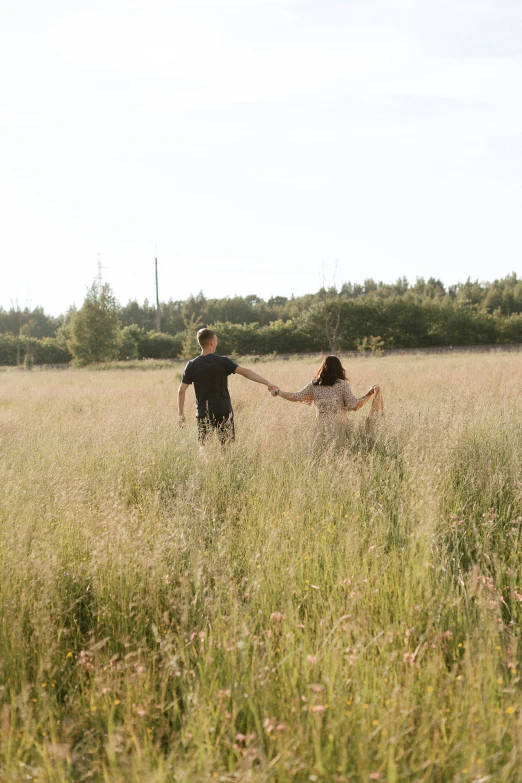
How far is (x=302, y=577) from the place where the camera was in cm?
353

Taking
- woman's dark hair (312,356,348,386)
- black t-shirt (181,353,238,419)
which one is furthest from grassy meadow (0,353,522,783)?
woman's dark hair (312,356,348,386)

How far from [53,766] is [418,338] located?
51.3 meters

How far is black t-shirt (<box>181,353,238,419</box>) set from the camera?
6891 mm

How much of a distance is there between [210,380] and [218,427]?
0.59 m

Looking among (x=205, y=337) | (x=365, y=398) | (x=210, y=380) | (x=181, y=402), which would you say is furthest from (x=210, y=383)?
(x=365, y=398)

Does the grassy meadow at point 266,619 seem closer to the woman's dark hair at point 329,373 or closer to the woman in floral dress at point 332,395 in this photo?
the woman in floral dress at point 332,395

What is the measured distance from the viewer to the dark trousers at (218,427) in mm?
6652

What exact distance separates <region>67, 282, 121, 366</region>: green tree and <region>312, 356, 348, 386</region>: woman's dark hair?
1359 inches

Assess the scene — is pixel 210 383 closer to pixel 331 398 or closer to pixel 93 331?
pixel 331 398

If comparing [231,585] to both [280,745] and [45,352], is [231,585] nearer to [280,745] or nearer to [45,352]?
[280,745]

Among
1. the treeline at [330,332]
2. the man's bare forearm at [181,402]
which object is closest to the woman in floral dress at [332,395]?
the man's bare forearm at [181,402]

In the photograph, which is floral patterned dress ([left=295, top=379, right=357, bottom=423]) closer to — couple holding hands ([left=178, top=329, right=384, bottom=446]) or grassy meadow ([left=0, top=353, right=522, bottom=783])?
couple holding hands ([left=178, top=329, right=384, bottom=446])

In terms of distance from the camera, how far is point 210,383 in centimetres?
694

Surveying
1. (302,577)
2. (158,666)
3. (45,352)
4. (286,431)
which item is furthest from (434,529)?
(45,352)
